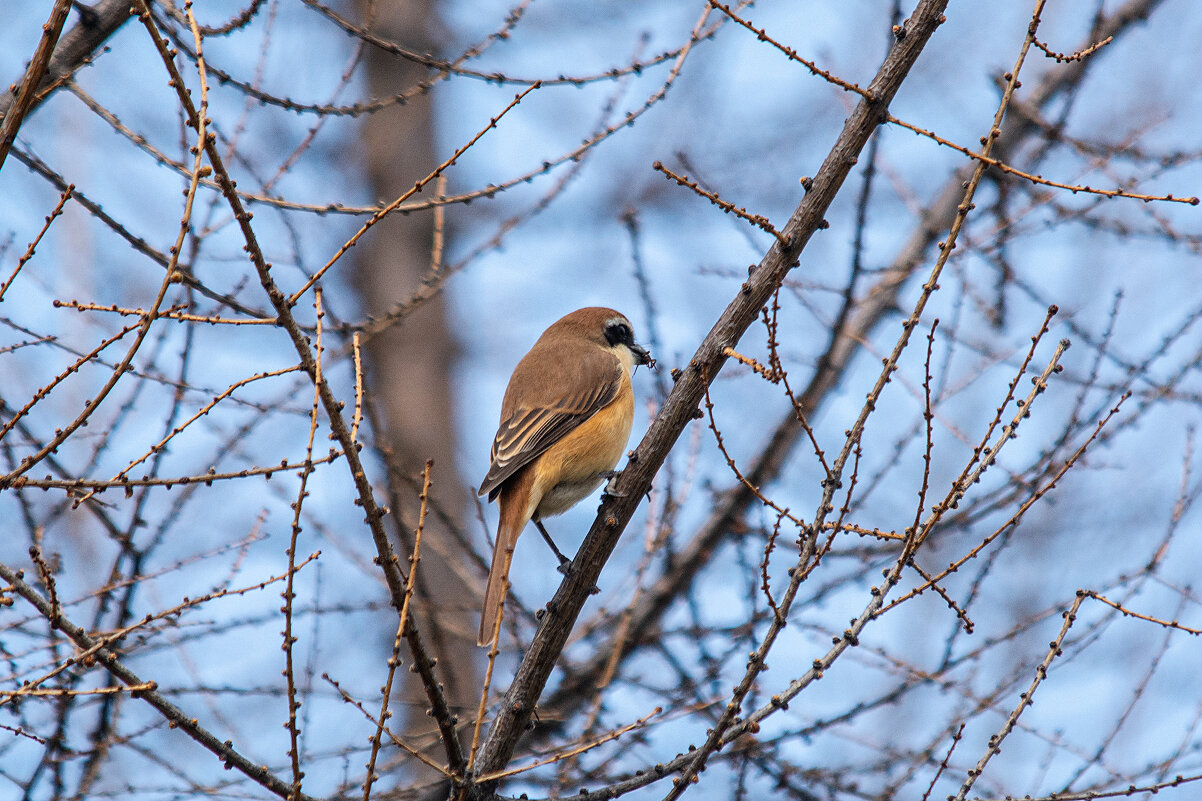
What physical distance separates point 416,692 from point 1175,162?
5760mm

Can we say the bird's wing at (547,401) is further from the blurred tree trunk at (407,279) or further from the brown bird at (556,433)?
the blurred tree trunk at (407,279)

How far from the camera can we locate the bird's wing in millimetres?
5242

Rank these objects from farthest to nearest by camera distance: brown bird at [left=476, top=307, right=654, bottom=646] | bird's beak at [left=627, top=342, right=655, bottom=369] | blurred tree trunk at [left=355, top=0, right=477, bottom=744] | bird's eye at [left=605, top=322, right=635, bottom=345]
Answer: blurred tree trunk at [left=355, top=0, right=477, bottom=744], bird's eye at [left=605, top=322, right=635, bottom=345], bird's beak at [left=627, top=342, right=655, bottom=369], brown bird at [left=476, top=307, right=654, bottom=646]

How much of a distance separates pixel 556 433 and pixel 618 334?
1.34m

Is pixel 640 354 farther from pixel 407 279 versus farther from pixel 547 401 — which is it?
pixel 407 279

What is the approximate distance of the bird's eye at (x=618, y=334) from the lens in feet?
21.4

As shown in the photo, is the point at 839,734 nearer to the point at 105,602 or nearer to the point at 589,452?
the point at 589,452

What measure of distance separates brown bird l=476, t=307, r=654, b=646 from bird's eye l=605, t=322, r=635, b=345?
0.25 m

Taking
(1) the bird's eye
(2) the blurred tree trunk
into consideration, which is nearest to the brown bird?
(1) the bird's eye

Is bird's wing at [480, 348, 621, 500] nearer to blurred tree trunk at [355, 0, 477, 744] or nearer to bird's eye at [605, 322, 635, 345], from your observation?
bird's eye at [605, 322, 635, 345]

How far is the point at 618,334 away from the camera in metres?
6.56

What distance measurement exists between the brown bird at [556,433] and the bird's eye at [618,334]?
25cm

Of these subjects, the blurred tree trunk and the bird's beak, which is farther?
the blurred tree trunk

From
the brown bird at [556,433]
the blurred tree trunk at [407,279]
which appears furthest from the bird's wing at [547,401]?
the blurred tree trunk at [407,279]
